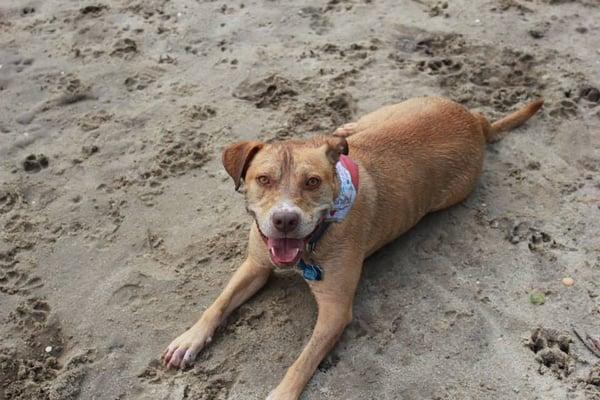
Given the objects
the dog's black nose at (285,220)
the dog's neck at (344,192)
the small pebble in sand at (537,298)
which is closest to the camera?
the dog's black nose at (285,220)

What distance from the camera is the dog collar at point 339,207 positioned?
13.6ft

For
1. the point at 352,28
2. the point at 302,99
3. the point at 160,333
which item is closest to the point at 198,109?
the point at 302,99

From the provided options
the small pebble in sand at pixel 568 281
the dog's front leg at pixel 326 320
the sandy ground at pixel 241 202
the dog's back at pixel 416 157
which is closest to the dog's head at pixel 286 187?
the dog's front leg at pixel 326 320

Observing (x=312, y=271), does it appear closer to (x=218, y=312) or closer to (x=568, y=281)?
(x=218, y=312)

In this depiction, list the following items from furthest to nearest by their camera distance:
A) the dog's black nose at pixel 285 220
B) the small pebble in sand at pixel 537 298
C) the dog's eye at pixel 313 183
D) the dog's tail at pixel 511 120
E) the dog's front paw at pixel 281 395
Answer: the dog's tail at pixel 511 120
the small pebble in sand at pixel 537 298
the dog's front paw at pixel 281 395
the dog's eye at pixel 313 183
the dog's black nose at pixel 285 220

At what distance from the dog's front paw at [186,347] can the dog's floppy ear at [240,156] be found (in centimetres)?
100

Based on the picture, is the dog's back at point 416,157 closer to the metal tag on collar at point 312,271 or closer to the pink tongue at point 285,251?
the metal tag on collar at point 312,271

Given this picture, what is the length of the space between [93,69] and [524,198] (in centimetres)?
415

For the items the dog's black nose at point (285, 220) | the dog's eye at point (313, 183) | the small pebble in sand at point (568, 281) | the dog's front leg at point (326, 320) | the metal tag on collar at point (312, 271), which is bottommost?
the small pebble in sand at point (568, 281)

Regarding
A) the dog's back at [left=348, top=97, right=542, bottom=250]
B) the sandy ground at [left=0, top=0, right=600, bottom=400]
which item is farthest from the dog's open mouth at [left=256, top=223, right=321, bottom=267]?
the dog's back at [left=348, top=97, right=542, bottom=250]

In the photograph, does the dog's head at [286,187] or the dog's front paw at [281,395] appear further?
the dog's front paw at [281,395]

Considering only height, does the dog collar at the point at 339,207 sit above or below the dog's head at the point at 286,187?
below

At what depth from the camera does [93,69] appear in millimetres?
6738

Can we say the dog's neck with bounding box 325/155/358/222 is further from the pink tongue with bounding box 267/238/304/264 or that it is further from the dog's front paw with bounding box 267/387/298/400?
the dog's front paw with bounding box 267/387/298/400
